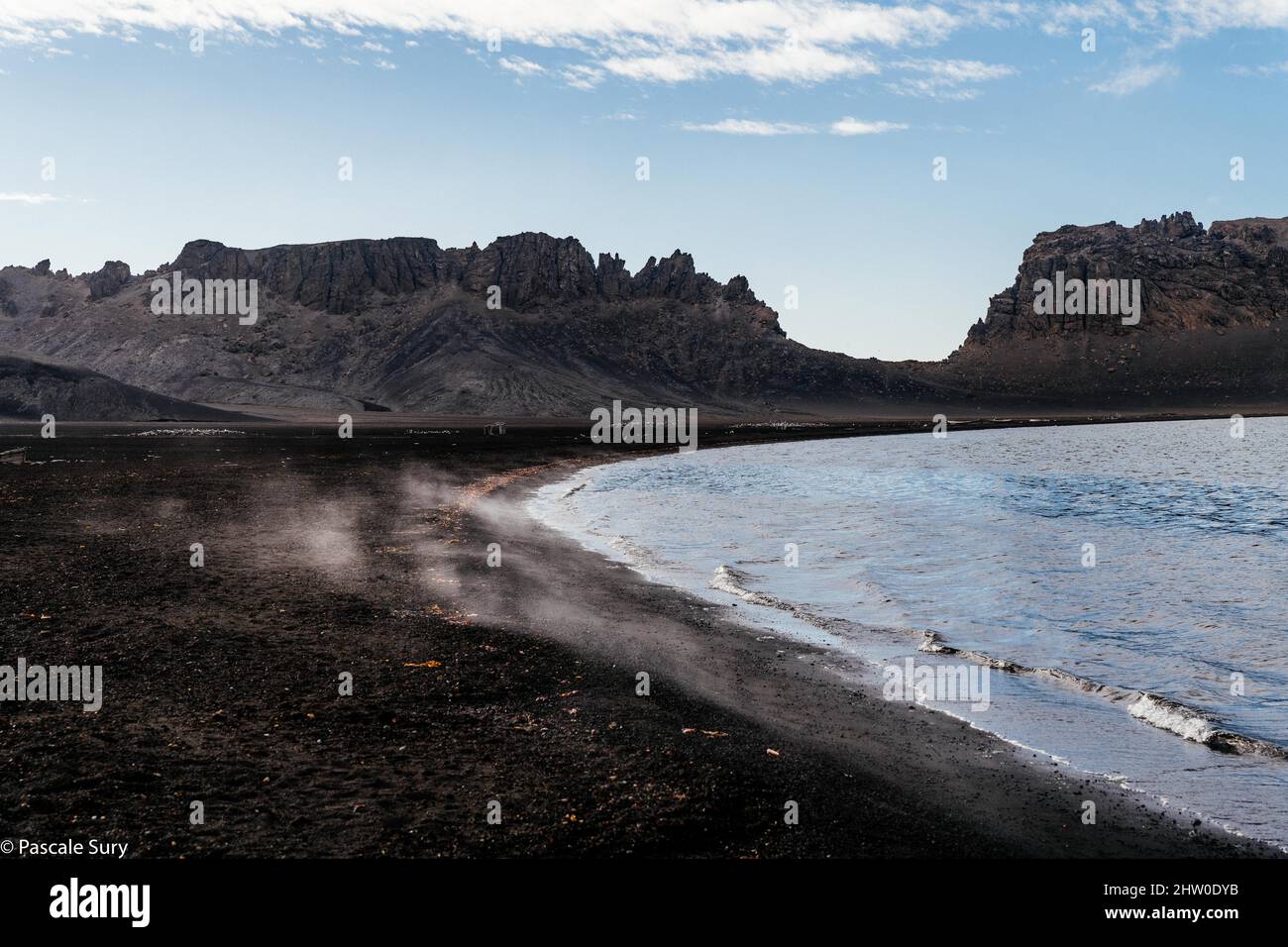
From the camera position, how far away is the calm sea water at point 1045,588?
31.7 ft

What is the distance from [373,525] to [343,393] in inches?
6125

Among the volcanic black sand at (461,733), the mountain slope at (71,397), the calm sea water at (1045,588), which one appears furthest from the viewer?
the mountain slope at (71,397)

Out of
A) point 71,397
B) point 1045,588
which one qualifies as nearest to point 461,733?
point 1045,588

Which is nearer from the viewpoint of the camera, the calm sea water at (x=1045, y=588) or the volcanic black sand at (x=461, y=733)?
the volcanic black sand at (x=461, y=733)

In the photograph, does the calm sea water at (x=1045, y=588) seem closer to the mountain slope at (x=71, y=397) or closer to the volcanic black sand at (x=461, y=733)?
the volcanic black sand at (x=461, y=733)

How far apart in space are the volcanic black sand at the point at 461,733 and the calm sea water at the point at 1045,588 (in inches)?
49.9

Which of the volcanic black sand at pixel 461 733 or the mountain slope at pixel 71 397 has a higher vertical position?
the mountain slope at pixel 71 397

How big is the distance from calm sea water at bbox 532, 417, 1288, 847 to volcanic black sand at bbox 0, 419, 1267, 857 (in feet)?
4.16

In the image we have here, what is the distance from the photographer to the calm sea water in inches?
380

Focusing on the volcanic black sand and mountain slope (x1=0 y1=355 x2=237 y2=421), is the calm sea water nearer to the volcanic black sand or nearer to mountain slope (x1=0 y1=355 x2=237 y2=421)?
the volcanic black sand

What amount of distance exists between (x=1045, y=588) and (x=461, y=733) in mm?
14451

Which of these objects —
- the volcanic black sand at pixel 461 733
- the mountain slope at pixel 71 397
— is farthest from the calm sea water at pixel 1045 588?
the mountain slope at pixel 71 397

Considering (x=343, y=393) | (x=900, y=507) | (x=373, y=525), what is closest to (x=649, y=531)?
(x=373, y=525)
